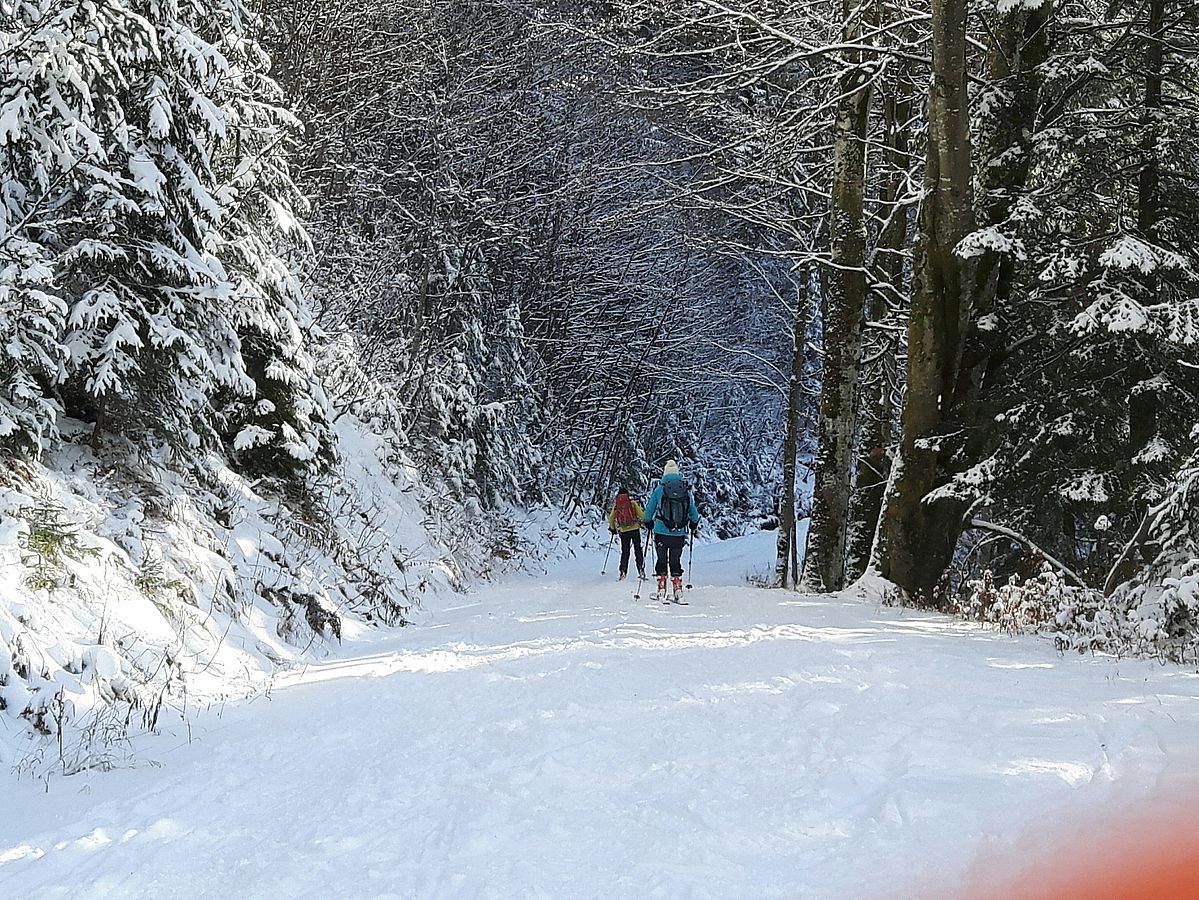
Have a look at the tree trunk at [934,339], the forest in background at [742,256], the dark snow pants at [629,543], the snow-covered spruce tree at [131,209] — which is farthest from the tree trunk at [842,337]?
the snow-covered spruce tree at [131,209]

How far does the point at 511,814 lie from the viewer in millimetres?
4383

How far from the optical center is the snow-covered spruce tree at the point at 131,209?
25.0ft

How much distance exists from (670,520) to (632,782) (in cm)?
1010

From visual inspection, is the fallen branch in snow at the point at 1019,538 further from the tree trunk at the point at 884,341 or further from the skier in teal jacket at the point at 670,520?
the skier in teal jacket at the point at 670,520

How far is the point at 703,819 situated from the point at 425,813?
1.24 meters

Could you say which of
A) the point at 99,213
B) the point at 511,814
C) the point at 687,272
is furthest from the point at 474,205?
the point at 511,814

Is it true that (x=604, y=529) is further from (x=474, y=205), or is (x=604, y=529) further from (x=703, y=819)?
(x=703, y=819)

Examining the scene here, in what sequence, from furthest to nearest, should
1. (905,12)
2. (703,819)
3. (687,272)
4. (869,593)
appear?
(687,272) → (905,12) → (869,593) → (703,819)

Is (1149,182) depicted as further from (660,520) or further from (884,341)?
(660,520)

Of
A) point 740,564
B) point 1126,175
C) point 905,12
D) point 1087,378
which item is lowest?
point 740,564

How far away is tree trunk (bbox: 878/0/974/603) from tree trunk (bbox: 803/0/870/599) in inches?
108

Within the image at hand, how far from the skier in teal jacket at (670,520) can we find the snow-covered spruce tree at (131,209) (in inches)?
250

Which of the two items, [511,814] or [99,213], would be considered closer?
[511,814]

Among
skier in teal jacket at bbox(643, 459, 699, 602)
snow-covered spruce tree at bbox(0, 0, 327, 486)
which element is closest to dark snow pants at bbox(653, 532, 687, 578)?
skier in teal jacket at bbox(643, 459, 699, 602)
